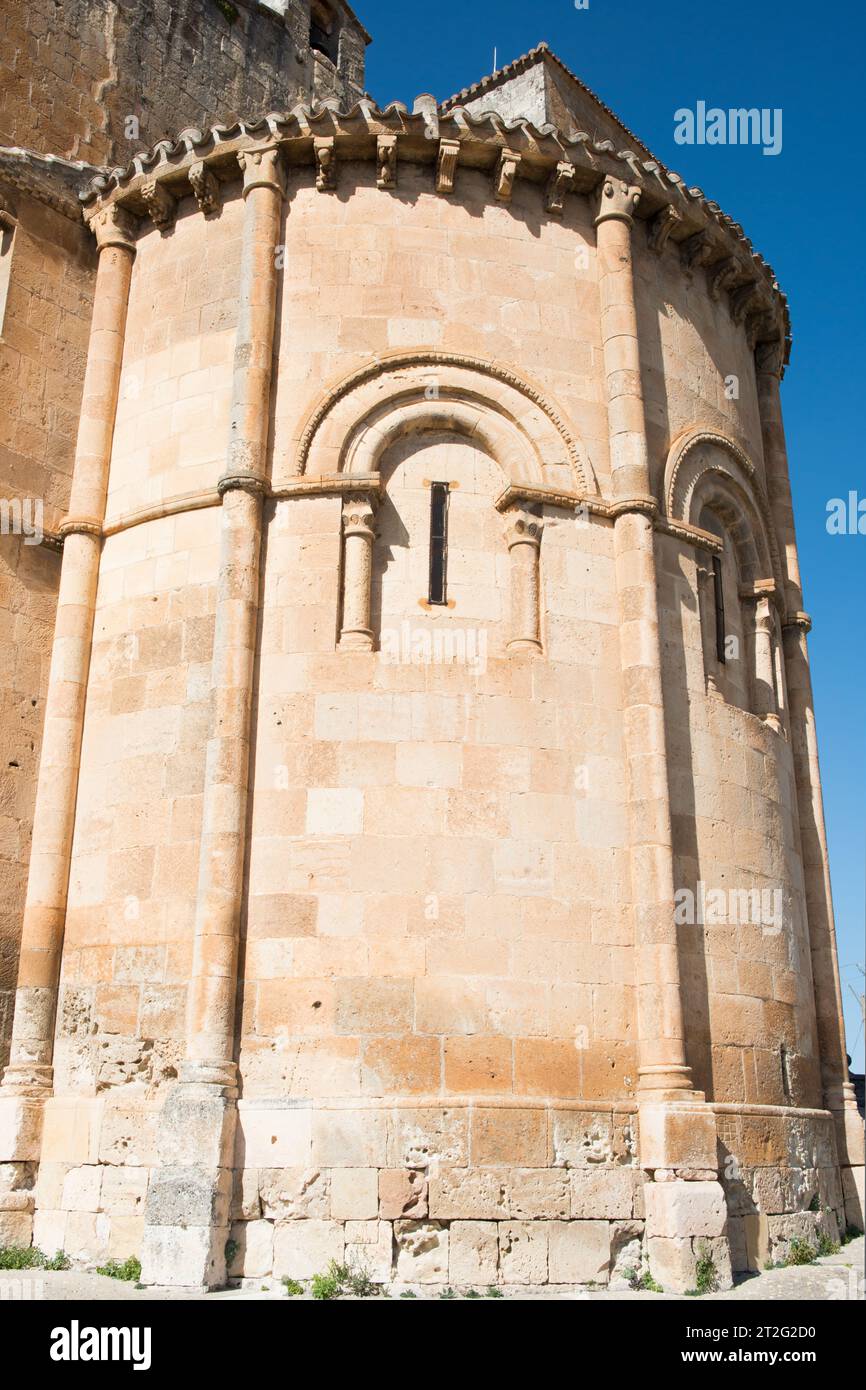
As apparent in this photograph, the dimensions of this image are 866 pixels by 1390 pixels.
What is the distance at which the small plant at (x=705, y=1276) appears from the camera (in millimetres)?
9742

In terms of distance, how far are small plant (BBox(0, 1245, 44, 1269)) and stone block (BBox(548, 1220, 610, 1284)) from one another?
4.10m

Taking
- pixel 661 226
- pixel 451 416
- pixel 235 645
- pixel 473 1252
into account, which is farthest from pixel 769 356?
pixel 473 1252

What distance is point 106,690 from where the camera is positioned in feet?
40.3

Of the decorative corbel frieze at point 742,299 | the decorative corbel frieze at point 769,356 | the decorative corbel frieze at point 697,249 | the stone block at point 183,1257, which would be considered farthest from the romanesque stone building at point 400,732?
the decorative corbel frieze at point 769,356

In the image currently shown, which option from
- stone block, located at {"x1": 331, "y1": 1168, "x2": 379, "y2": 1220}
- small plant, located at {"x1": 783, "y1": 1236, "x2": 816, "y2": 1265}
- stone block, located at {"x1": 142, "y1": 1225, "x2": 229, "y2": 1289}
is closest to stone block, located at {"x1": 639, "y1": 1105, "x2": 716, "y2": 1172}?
small plant, located at {"x1": 783, "y1": 1236, "x2": 816, "y2": 1265}

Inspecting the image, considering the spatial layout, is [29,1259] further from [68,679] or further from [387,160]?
[387,160]

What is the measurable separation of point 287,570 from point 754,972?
5.72 metres

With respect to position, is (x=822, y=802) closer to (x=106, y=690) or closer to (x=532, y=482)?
(x=532, y=482)

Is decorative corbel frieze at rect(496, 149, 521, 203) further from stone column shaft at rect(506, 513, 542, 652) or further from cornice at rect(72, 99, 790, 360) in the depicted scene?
stone column shaft at rect(506, 513, 542, 652)

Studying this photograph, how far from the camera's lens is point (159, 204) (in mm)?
13625

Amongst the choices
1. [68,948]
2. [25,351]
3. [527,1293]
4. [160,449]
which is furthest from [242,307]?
[527,1293]

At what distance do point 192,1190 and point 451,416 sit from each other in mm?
7255

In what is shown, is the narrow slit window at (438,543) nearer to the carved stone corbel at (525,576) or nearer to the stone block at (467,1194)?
the carved stone corbel at (525,576)

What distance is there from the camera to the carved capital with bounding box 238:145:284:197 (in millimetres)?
12875
